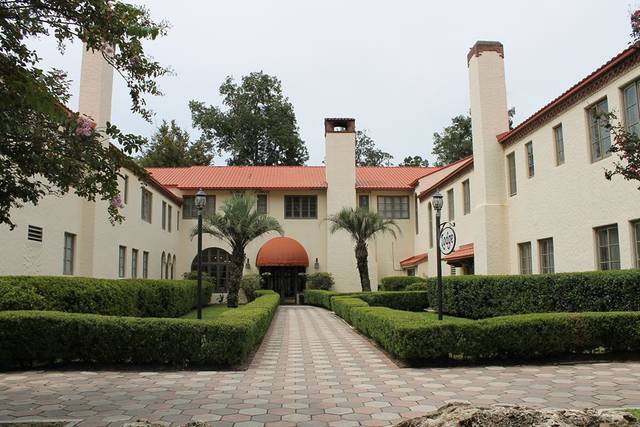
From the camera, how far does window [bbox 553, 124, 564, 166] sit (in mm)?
16953

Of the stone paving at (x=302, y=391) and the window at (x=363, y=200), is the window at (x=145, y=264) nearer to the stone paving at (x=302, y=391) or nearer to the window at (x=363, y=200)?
the window at (x=363, y=200)

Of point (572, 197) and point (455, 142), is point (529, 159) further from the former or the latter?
point (455, 142)

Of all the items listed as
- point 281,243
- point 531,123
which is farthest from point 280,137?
point 531,123

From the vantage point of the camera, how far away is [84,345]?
940 centimetres

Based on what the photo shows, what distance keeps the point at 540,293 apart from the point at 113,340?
11.7 m

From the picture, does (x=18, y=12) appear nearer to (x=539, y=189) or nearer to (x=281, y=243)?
(x=539, y=189)

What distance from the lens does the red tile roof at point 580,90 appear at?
43.3 ft

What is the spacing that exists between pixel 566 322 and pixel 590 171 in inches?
268

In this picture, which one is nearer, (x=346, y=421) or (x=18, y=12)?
(x=18, y=12)

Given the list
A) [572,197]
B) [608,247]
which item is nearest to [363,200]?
[572,197]

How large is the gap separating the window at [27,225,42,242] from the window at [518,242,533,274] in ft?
54.4

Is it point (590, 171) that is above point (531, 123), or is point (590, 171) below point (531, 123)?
below

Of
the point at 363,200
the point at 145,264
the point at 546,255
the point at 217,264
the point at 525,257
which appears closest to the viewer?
the point at 546,255

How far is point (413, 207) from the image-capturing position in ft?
117
